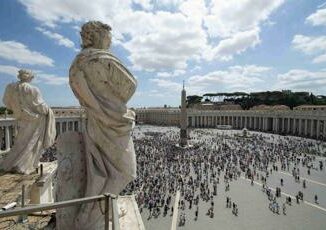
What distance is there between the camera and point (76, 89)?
4.79m

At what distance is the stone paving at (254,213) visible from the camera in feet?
60.6

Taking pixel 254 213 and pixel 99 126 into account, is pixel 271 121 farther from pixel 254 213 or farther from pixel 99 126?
pixel 99 126

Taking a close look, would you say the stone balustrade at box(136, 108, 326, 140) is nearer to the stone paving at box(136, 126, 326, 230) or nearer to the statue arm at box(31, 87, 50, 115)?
the stone paving at box(136, 126, 326, 230)

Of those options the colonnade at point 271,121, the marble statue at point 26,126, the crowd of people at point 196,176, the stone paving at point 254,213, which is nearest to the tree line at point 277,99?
the colonnade at point 271,121

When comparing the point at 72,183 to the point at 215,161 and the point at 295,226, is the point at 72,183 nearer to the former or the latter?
the point at 295,226

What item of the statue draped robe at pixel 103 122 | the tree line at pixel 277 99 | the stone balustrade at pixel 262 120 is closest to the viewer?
the statue draped robe at pixel 103 122

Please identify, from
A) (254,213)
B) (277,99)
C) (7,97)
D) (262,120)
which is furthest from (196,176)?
(277,99)

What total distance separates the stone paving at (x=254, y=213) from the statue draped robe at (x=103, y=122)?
14.1m

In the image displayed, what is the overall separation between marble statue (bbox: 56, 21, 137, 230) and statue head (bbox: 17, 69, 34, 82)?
6325 millimetres

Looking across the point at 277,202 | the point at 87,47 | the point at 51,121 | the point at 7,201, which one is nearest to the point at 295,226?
the point at 277,202

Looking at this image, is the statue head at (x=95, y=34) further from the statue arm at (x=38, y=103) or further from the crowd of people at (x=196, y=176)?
the crowd of people at (x=196, y=176)

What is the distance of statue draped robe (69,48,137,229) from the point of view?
4672 millimetres

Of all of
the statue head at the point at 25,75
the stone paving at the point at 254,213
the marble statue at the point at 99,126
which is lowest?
the stone paving at the point at 254,213

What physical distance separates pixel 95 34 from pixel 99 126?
1504 mm
